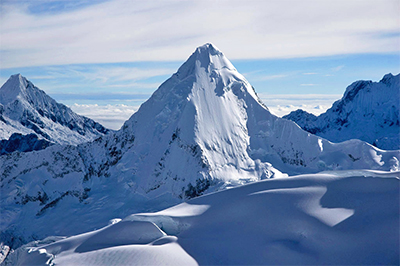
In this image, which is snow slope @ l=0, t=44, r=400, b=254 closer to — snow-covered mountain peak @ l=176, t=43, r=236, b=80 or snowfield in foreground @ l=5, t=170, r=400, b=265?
snow-covered mountain peak @ l=176, t=43, r=236, b=80

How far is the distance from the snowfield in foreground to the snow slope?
28071mm

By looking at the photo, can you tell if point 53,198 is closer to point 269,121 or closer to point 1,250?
point 1,250

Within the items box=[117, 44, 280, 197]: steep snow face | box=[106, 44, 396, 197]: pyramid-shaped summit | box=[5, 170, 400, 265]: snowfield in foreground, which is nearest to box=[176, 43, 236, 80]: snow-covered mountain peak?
box=[117, 44, 280, 197]: steep snow face

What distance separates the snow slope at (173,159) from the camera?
6188cm

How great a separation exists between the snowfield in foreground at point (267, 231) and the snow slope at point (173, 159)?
28.1 metres

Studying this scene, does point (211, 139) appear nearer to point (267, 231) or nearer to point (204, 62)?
point (204, 62)

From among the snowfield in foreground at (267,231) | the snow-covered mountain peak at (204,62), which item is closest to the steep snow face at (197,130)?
the snow-covered mountain peak at (204,62)

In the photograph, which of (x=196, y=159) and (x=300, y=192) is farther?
(x=196, y=159)

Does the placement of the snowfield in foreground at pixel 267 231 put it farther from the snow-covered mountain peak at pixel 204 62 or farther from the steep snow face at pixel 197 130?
the snow-covered mountain peak at pixel 204 62

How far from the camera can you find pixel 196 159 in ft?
205

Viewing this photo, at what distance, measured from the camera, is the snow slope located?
61875 millimetres

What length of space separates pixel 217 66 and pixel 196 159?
68.1 ft

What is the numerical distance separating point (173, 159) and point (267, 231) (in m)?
37.2

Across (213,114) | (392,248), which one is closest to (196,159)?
(213,114)
